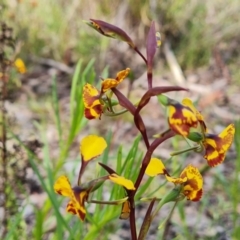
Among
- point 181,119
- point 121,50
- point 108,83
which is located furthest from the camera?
point 121,50

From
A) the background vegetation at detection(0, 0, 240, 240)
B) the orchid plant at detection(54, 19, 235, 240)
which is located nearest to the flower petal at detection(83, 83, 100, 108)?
the orchid plant at detection(54, 19, 235, 240)

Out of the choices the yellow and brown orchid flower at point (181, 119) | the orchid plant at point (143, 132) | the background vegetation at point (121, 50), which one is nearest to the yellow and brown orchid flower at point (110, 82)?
the orchid plant at point (143, 132)

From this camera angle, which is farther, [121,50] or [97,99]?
[121,50]

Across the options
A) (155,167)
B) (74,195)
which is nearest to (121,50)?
(155,167)

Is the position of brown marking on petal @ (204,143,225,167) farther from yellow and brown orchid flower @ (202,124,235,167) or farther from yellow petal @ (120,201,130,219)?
yellow petal @ (120,201,130,219)

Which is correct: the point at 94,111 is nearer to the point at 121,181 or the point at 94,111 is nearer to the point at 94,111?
the point at 94,111

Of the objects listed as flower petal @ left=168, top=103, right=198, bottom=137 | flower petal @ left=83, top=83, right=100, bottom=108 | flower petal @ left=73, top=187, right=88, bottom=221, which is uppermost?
flower petal @ left=83, top=83, right=100, bottom=108

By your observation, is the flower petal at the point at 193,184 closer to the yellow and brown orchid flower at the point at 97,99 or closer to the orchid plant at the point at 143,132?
the orchid plant at the point at 143,132

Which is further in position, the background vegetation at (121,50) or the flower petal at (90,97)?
the background vegetation at (121,50)

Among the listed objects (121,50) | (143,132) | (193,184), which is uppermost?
Result: (121,50)
